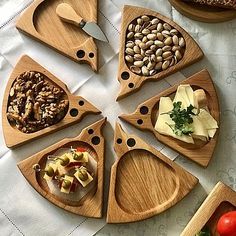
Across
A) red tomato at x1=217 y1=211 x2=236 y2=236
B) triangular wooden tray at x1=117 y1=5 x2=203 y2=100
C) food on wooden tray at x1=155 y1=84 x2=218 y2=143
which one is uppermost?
triangular wooden tray at x1=117 y1=5 x2=203 y2=100

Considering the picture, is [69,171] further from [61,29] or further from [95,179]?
[61,29]

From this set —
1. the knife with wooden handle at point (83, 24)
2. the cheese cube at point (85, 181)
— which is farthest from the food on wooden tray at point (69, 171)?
the knife with wooden handle at point (83, 24)

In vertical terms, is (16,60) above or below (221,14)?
above

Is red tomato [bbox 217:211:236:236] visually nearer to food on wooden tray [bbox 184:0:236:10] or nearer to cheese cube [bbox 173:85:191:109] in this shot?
cheese cube [bbox 173:85:191:109]

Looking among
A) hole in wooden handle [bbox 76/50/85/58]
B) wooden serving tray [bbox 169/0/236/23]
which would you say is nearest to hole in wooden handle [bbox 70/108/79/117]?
hole in wooden handle [bbox 76/50/85/58]

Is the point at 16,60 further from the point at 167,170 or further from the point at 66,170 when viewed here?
the point at 167,170

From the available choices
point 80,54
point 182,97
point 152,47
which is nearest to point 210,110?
point 182,97

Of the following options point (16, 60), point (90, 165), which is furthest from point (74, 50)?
point (90, 165)
